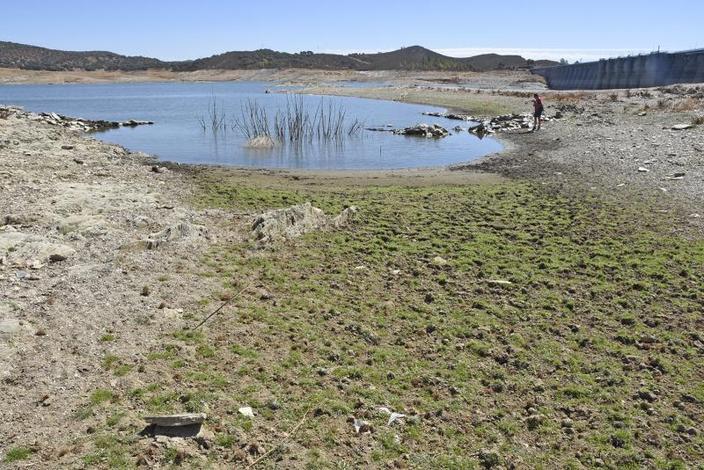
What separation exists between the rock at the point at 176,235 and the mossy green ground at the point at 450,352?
2.35ft

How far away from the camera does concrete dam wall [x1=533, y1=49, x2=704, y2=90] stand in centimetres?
6712

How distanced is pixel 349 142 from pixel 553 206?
810 inches

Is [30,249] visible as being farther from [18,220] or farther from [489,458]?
[489,458]

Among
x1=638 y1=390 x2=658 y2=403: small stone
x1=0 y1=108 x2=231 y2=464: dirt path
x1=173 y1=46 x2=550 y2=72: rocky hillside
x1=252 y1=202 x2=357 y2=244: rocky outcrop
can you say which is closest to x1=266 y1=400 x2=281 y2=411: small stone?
x1=0 y1=108 x2=231 y2=464: dirt path

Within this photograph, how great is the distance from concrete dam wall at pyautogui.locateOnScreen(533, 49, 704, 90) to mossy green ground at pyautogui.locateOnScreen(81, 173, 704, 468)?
65.8 metres

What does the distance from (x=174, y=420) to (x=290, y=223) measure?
747 cm

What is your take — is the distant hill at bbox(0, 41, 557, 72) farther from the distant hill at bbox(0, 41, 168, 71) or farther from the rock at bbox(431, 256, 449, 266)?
the rock at bbox(431, 256, 449, 266)

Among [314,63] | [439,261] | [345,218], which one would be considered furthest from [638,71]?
[314,63]

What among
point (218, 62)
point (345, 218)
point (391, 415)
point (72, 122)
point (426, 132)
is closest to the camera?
point (391, 415)

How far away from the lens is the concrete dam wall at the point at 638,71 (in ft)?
220

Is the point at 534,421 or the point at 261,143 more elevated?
the point at 261,143

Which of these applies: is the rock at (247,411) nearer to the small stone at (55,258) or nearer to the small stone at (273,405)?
the small stone at (273,405)

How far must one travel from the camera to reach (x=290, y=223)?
497 inches

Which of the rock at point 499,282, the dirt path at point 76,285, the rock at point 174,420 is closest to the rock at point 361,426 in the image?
the rock at point 174,420
